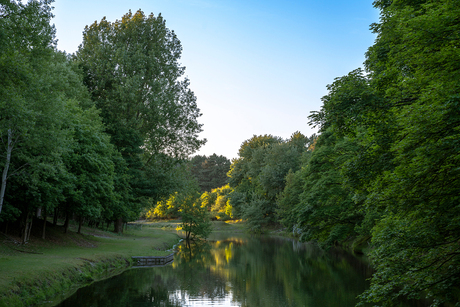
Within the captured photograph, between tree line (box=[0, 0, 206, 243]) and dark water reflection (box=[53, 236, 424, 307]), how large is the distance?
18.2ft

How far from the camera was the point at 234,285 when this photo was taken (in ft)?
59.5

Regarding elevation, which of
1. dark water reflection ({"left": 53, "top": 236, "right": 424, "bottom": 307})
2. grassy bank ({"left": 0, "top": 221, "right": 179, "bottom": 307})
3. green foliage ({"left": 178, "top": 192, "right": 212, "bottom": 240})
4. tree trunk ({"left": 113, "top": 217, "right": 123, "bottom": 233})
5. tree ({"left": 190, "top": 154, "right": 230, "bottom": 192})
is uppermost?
tree ({"left": 190, "top": 154, "right": 230, "bottom": 192})

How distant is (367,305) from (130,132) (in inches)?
909

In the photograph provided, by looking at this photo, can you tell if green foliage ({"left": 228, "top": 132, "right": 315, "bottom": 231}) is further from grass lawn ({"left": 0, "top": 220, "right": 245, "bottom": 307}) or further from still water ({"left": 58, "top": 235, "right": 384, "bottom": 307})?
grass lawn ({"left": 0, "top": 220, "right": 245, "bottom": 307})

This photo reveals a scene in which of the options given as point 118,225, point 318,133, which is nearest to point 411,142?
point 318,133

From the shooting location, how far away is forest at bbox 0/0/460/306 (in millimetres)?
7559

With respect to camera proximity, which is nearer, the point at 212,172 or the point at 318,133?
the point at 318,133

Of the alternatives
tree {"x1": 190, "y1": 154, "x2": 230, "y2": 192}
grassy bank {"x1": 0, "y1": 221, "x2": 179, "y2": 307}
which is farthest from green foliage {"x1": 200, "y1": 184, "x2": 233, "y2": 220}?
grassy bank {"x1": 0, "y1": 221, "x2": 179, "y2": 307}

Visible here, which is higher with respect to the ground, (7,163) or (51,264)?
(7,163)

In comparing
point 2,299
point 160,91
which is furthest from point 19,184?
point 160,91

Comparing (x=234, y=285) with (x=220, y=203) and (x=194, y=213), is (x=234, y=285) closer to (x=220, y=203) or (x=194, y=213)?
(x=194, y=213)

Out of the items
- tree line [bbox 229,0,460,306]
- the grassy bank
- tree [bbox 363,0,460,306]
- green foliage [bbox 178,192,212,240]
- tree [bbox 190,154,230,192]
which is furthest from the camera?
tree [bbox 190,154,230,192]

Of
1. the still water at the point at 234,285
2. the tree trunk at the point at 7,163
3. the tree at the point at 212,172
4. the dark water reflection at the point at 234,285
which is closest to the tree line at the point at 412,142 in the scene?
the still water at the point at 234,285

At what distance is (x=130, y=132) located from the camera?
30703 millimetres
